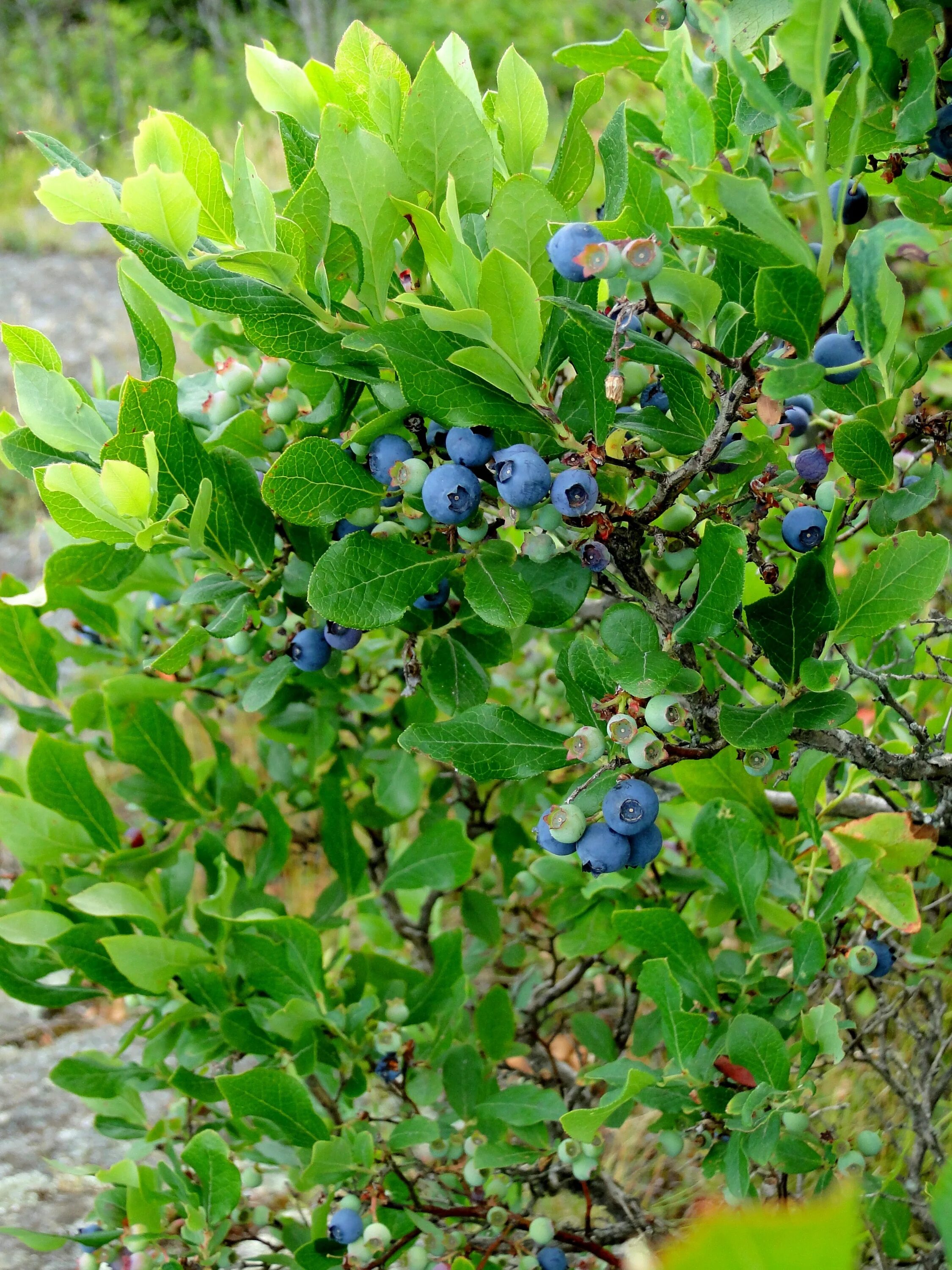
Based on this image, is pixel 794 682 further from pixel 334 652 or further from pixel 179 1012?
pixel 179 1012

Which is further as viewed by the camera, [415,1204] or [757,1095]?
[415,1204]

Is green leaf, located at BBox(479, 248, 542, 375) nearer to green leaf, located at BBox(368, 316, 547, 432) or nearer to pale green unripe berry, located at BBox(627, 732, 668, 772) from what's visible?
green leaf, located at BBox(368, 316, 547, 432)

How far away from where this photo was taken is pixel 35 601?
1094mm

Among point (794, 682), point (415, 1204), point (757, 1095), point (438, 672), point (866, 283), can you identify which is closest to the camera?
point (866, 283)

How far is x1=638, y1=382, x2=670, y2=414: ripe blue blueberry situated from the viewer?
95 centimetres

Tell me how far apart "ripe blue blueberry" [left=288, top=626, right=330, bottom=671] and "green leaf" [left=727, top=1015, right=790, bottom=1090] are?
0.53 metres

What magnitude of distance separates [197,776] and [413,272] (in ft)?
2.85

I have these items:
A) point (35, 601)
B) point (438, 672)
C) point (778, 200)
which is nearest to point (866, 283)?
point (778, 200)

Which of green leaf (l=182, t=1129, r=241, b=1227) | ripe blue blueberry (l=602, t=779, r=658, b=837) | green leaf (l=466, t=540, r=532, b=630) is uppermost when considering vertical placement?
green leaf (l=466, t=540, r=532, b=630)

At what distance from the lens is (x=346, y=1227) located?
3.69ft

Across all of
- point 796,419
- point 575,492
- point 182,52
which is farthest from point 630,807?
point 182,52

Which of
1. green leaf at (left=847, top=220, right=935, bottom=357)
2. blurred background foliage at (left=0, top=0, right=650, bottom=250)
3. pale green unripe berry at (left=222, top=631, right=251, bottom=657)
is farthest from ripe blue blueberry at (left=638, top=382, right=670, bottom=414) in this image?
blurred background foliage at (left=0, top=0, right=650, bottom=250)

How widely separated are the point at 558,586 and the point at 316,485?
0.23 metres

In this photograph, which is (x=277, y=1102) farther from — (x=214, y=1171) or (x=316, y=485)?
(x=316, y=485)
